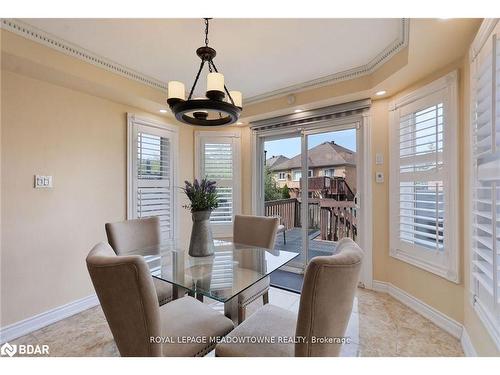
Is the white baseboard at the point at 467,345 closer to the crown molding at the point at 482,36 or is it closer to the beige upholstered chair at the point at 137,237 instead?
the crown molding at the point at 482,36

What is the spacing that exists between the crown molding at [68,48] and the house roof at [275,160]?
6.23 feet

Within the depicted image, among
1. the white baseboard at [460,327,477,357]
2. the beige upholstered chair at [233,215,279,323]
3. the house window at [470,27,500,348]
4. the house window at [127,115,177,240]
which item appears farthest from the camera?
the house window at [127,115,177,240]

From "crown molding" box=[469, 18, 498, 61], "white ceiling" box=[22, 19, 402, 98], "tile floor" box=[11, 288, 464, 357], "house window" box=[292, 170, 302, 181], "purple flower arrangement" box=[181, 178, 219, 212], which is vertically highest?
"white ceiling" box=[22, 19, 402, 98]

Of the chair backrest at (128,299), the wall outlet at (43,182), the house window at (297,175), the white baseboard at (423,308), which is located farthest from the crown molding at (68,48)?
the white baseboard at (423,308)

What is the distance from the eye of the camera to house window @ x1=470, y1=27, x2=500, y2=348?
1282 mm

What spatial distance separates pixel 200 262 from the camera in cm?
184

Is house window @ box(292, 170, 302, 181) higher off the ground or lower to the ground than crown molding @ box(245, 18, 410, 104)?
lower

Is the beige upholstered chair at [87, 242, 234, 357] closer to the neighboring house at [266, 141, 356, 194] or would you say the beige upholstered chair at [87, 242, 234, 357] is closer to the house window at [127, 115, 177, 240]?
the house window at [127, 115, 177, 240]

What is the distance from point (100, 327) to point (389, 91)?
12.2 ft

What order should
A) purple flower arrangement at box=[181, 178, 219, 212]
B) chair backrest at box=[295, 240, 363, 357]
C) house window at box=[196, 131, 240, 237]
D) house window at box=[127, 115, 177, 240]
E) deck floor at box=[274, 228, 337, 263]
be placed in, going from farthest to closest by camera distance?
house window at box=[196, 131, 240, 237] < deck floor at box=[274, 228, 337, 263] < house window at box=[127, 115, 177, 240] < purple flower arrangement at box=[181, 178, 219, 212] < chair backrest at box=[295, 240, 363, 357]

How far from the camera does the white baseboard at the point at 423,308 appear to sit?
6.52ft

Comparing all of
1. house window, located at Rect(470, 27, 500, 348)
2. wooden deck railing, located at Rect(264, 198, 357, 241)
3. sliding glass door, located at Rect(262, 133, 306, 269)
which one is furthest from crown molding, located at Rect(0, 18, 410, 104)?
wooden deck railing, located at Rect(264, 198, 357, 241)
